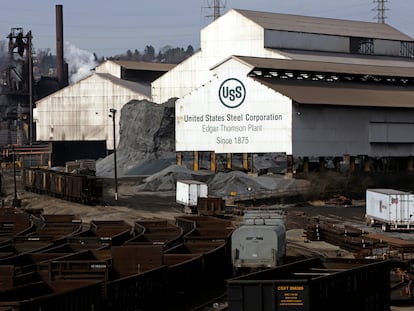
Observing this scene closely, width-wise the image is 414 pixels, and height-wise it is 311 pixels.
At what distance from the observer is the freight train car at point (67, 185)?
2665 inches

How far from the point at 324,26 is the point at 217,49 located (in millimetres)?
17504

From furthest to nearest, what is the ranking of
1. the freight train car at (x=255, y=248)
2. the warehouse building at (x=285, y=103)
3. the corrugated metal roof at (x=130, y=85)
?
the corrugated metal roof at (x=130, y=85), the warehouse building at (x=285, y=103), the freight train car at (x=255, y=248)

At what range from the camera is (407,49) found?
375ft

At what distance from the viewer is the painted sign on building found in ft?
245

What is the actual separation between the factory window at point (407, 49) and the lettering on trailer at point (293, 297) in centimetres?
9750

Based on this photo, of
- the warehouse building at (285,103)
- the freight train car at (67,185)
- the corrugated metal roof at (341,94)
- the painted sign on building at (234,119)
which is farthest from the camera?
the corrugated metal roof at (341,94)

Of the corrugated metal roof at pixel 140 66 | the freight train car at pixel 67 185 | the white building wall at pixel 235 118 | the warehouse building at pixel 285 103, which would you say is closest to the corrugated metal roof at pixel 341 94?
the warehouse building at pixel 285 103

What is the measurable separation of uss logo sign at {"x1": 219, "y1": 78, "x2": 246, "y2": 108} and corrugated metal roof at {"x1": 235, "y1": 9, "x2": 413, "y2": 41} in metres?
19.0

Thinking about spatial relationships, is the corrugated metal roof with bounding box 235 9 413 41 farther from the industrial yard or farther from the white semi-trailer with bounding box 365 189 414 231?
the white semi-trailer with bounding box 365 189 414 231

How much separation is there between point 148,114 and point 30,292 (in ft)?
272

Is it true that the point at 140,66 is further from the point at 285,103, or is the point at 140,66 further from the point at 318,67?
the point at 285,103

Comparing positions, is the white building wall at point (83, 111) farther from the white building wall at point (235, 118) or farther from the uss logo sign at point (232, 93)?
the uss logo sign at point (232, 93)

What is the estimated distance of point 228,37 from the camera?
97.4 m

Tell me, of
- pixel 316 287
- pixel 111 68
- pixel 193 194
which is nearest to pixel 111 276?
pixel 316 287
